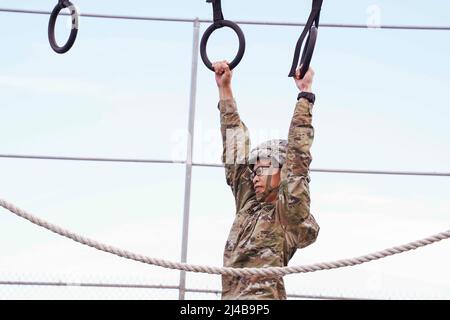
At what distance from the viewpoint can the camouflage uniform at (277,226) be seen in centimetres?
243

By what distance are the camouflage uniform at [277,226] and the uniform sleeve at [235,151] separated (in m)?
0.02

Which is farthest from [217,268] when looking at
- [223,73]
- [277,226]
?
[223,73]

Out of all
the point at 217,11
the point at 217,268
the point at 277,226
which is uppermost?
the point at 217,11

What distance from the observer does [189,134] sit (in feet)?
10.6

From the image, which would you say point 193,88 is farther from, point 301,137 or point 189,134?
point 301,137

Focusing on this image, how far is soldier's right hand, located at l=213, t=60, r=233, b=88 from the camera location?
2584 millimetres

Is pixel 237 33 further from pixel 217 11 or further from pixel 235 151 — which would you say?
pixel 235 151

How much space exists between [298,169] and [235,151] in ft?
0.79

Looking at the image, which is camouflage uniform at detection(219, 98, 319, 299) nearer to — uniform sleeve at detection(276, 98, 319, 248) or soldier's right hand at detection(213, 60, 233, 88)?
uniform sleeve at detection(276, 98, 319, 248)

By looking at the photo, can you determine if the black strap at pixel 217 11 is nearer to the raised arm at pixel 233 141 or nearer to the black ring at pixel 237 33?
the black ring at pixel 237 33

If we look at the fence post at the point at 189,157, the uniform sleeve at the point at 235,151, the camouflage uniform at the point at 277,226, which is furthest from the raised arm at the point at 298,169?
the fence post at the point at 189,157

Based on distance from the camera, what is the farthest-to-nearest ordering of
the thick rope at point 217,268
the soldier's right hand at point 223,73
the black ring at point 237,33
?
the soldier's right hand at point 223,73
the black ring at point 237,33
the thick rope at point 217,268

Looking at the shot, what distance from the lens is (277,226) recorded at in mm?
2471

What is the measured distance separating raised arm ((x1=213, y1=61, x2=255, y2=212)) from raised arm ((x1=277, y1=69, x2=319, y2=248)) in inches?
6.2
